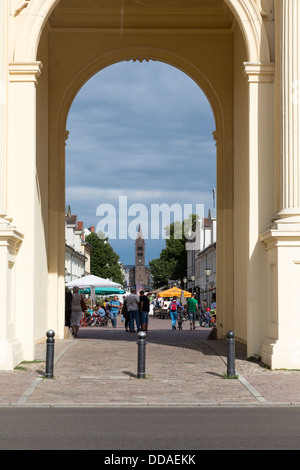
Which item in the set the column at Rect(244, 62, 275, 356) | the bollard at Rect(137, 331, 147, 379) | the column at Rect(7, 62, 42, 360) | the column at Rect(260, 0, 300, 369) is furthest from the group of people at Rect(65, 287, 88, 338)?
the bollard at Rect(137, 331, 147, 379)

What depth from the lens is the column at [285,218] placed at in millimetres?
15781

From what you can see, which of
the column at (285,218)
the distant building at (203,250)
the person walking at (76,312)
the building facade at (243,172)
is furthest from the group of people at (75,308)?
the distant building at (203,250)

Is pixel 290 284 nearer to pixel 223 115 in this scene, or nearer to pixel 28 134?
pixel 28 134

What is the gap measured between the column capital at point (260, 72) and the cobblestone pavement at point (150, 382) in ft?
20.3

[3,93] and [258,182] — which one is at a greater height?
[3,93]

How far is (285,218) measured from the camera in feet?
53.3

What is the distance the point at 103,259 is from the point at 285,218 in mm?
109180

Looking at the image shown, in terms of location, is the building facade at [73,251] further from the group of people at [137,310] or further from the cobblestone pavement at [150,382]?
the cobblestone pavement at [150,382]

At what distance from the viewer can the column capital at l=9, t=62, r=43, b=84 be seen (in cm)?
1744

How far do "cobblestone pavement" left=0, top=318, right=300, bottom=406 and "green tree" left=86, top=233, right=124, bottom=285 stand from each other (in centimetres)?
10506

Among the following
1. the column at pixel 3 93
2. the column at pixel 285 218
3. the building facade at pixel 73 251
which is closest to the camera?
the column at pixel 285 218

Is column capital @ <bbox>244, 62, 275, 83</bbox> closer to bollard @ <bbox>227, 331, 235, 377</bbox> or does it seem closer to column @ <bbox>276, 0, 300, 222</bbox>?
column @ <bbox>276, 0, 300, 222</bbox>

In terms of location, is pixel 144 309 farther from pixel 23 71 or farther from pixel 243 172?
pixel 23 71

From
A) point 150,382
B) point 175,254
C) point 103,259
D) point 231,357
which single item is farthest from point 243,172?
point 103,259
